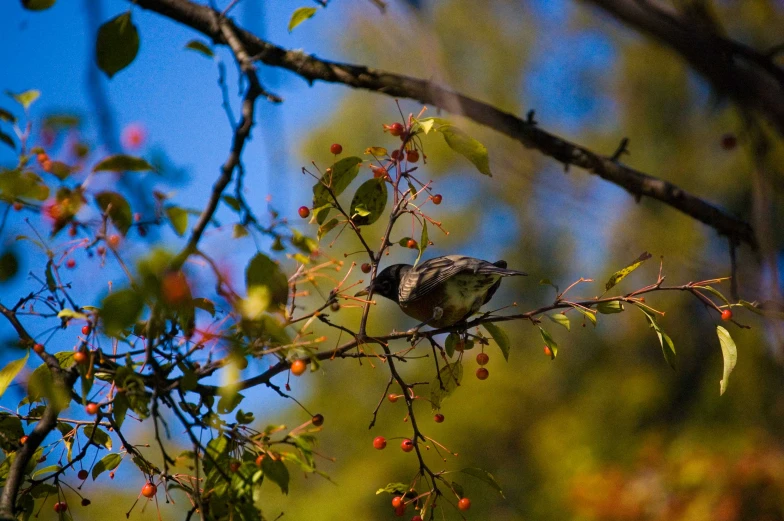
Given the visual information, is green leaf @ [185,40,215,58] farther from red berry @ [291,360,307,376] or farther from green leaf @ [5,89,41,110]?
red berry @ [291,360,307,376]

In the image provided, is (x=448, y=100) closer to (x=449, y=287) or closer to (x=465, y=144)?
(x=465, y=144)

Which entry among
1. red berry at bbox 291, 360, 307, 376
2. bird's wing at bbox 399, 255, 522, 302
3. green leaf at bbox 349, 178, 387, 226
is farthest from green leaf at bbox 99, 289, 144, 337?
bird's wing at bbox 399, 255, 522, 302

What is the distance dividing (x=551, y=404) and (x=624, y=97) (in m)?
6.56

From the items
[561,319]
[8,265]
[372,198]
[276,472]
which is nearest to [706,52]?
[561,319]

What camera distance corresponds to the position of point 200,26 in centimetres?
239

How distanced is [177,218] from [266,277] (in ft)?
0.76

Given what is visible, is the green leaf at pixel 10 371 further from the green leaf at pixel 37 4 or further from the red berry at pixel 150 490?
the green leaf at pixel 37 4

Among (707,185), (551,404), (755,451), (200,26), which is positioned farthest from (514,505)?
(200,26)

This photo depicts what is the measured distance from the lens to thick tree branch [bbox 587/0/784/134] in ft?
4.07

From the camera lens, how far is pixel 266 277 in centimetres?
127

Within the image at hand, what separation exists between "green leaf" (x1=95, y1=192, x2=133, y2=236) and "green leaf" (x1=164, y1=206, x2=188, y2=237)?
11 cm

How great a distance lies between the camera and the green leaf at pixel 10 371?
151 cm

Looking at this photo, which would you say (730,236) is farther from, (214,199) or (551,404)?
(551,404)

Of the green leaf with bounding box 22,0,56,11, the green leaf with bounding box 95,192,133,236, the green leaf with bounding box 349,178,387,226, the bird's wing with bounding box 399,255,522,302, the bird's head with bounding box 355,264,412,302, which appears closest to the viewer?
the green leaf with bounding box 95,192,133,236
